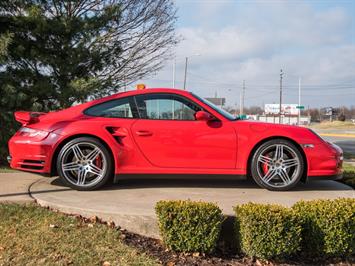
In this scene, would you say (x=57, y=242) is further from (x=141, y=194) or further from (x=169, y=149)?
(x=169, y=149)

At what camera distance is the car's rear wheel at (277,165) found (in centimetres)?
570

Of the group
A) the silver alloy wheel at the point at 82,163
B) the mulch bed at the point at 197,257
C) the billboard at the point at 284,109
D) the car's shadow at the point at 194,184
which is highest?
the billboard at the point at 284,109

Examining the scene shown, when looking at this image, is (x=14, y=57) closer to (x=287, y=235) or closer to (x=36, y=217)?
(x=36, y=217)

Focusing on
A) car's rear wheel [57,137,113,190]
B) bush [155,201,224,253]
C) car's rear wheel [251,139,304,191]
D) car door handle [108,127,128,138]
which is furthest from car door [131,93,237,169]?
bush [155,201,224,253]

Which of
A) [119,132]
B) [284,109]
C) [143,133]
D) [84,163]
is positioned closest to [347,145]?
[143,133]

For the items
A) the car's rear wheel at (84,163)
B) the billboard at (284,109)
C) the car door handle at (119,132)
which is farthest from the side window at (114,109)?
the billboard at (284,109)

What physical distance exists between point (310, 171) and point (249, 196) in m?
0.87

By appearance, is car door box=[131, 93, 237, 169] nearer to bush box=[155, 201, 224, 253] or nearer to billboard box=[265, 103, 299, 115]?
bush box=[155, 201, 224, 253]

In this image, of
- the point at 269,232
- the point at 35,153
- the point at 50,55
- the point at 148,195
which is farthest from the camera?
the point at 50,55

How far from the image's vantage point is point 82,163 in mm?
5645

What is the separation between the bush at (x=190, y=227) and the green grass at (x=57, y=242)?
0.36 m

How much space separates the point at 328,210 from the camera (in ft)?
13.9

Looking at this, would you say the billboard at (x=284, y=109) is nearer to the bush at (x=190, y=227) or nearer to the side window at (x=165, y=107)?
the side window at (x=165, y=107)

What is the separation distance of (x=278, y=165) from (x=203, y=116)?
44.3 inches
